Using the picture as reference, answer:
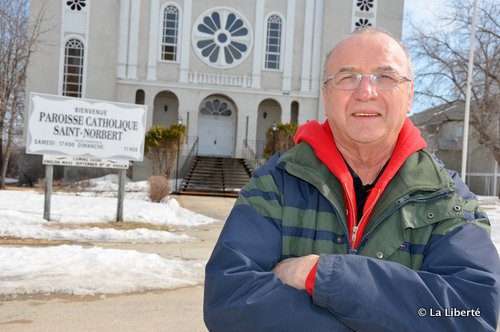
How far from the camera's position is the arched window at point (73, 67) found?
Result: 2698 centimetres

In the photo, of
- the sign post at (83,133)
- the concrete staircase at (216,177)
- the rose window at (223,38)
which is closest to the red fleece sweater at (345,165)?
the sign post at (83,133)

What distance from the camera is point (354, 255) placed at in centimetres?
167

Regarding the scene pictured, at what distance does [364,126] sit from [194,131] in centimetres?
2619

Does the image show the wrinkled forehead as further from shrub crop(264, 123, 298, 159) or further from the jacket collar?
shrub crop(264, 123, 298, 159)

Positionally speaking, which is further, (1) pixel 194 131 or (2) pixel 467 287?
(1) pixel 194 131

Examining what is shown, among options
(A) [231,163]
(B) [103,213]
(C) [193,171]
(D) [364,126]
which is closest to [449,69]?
(A) [231,163]

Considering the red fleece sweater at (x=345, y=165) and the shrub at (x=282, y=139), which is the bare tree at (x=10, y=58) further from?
the red fleece sweater at (x=345, y=165)

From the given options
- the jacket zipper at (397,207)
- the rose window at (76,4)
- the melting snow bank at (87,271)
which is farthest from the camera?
the rose window at (76,4)

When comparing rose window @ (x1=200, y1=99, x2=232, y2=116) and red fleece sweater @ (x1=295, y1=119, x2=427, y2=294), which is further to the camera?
rose window @ (x1=200, y1=99, x2=232, y2=116)

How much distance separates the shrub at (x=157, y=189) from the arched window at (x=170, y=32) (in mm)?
14350

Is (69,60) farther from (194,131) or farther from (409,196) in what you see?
(409,196)

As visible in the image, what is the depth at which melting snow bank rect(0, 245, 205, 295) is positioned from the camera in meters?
5.12

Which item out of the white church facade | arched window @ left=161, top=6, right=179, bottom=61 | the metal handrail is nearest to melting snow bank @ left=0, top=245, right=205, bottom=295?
the metal handrail

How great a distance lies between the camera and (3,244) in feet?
24.1
